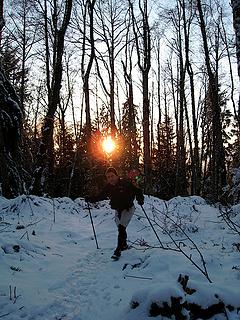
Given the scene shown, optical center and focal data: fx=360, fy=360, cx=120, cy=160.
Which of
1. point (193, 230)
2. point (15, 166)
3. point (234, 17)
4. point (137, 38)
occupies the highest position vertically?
point (137, 38)

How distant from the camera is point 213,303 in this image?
370cm

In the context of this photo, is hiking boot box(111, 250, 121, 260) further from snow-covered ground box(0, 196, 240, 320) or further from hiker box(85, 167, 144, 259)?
hiker box(85, 167, 144, 259)

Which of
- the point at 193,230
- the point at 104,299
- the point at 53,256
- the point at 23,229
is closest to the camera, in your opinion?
the point at 104,299

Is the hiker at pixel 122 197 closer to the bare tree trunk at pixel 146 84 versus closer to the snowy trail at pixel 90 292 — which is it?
the snowy trail at pixel 90 292

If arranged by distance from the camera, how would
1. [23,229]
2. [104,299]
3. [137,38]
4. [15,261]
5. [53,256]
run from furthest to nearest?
[137,38] < [23,229] < [53,256] < [15,261] < [104,299]

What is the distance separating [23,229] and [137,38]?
51.6 ft

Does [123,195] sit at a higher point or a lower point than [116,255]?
higher

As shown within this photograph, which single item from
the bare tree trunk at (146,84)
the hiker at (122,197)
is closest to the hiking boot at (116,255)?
the hiker at (122,197)

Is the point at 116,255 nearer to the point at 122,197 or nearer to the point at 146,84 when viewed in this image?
the point at 122,197

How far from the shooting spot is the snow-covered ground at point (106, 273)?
3924mm

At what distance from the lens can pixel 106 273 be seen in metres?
5.79

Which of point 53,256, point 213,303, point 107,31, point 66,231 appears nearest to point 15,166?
point 66,231

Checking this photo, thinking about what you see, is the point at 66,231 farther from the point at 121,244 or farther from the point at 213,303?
the point at 213,303

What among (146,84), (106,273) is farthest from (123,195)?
(146,84)
